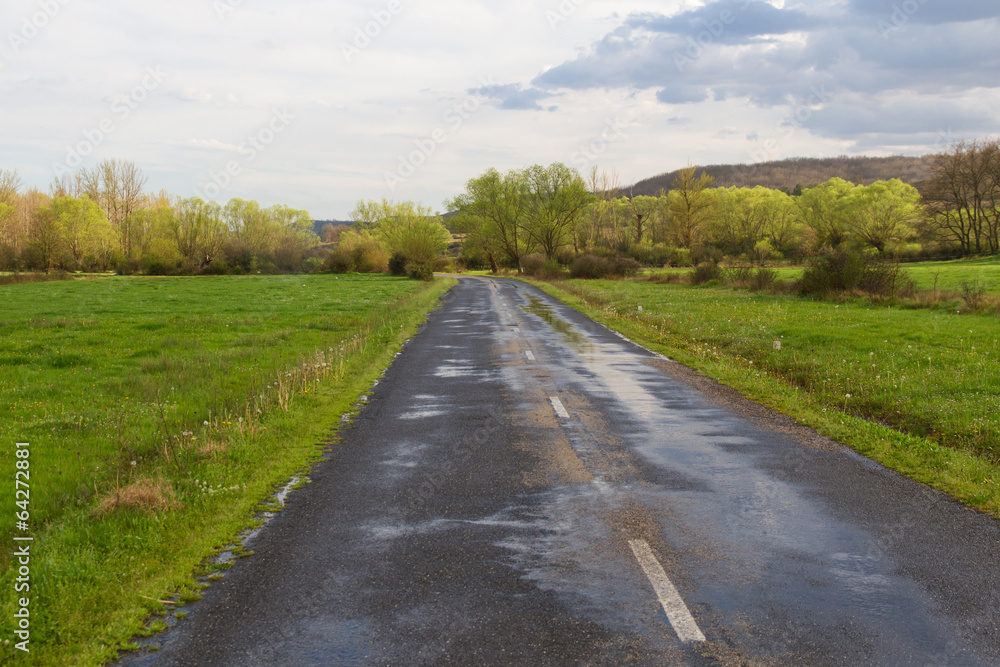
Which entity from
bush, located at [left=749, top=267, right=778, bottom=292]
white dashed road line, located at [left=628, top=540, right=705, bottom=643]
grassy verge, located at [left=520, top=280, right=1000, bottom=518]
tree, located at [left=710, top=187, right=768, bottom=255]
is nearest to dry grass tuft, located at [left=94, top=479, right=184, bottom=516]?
white dashed road line, located at [left=628, top=540, right=705, bottom=643]

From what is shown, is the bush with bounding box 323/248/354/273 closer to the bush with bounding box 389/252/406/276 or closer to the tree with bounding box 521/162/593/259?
the bush with bounding box 389/252/406/276

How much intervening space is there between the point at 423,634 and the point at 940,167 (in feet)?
293

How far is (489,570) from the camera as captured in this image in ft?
16.8

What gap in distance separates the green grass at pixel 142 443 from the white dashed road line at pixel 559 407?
11.5 feet

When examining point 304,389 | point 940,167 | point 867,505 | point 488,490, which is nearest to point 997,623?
point 867,505

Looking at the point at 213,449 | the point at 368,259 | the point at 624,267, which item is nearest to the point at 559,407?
the point at 213,449

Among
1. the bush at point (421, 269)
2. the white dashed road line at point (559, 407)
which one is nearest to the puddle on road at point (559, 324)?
the white dashed road line at point (559, 407)

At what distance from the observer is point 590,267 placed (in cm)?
6406

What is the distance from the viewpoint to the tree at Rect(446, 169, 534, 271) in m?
Answer: 87.9

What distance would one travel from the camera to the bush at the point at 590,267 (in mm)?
63188

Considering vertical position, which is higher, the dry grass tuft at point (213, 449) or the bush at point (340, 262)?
the bush at point (340, 262)

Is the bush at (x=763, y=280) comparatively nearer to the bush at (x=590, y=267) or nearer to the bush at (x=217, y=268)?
the bush at (x=590, y=267)

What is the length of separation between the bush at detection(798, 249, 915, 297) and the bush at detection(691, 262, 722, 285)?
597 inches

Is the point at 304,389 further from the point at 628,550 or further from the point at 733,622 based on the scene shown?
the point at 733,622
